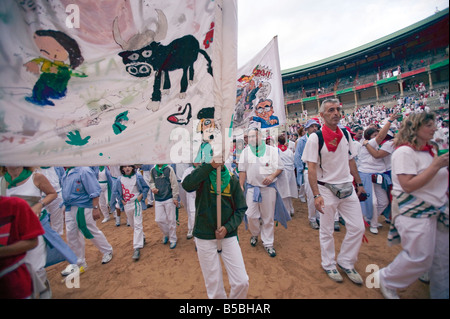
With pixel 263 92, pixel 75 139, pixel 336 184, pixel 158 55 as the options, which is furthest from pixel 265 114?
pixel 75 139

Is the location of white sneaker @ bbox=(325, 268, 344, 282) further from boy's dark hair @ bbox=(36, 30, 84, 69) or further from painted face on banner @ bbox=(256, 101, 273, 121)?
boy's dark hair @ bbox=(36, 30, 84, 69)

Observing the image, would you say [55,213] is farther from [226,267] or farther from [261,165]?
[261,165]

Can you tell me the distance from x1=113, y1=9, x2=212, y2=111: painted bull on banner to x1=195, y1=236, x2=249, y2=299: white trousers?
5.17 feet

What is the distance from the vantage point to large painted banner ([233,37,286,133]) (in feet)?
15.1

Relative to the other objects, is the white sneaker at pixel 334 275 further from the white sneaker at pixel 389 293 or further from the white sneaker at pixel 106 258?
the white sneaker at pixel 106 258

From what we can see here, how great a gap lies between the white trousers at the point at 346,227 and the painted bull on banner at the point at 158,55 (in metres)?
2.35

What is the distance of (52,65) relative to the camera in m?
1.86

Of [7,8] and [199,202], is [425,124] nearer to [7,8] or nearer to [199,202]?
[199,202]

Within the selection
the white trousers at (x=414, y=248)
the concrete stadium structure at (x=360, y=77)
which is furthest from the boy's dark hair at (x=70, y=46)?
the concrete stadium structure at (x=360, y=77)

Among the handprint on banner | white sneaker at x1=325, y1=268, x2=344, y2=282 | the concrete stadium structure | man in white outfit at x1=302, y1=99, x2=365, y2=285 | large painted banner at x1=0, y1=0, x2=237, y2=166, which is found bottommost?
white sneaker at x1=325, y1=268, x2=344, y2=282

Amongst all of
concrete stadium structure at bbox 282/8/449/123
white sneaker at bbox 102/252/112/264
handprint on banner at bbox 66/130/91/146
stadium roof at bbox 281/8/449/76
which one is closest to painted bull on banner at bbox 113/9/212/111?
handprint on banner at bbox 66/130/91/146

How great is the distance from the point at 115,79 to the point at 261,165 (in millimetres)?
2651

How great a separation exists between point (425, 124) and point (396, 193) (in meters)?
0.76

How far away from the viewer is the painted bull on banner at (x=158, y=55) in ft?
6.37
